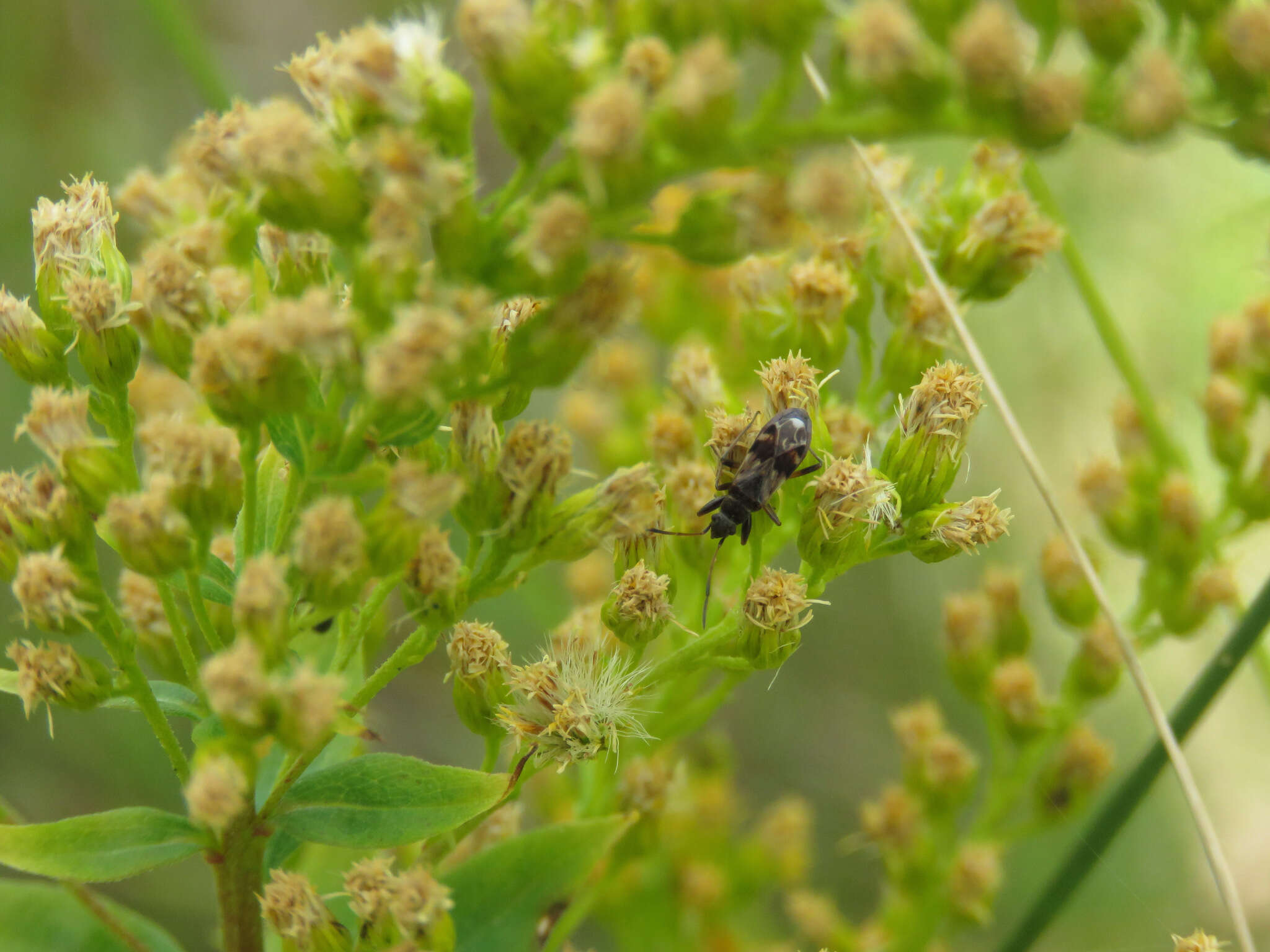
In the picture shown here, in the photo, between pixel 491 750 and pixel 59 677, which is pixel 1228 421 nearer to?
pixel 491 750

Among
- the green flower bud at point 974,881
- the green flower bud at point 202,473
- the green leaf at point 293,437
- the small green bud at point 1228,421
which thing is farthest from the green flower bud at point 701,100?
the green flower bud at point 974,881

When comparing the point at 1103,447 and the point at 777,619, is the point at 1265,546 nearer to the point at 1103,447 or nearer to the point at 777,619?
the point at 1103,447

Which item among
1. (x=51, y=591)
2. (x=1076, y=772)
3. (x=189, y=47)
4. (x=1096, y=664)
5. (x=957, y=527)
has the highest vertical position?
(x=189, y=47)

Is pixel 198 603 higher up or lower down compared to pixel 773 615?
higher up

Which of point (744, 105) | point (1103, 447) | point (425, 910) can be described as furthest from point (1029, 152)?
point (1103, 447)

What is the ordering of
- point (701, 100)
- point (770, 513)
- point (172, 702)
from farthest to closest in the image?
1. point (770, 513)
2. point (172, 702)
3. point (701, 100)

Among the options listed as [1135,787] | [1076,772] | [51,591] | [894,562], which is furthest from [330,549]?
[894,562]

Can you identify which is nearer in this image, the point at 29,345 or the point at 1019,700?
the point at 29,345
